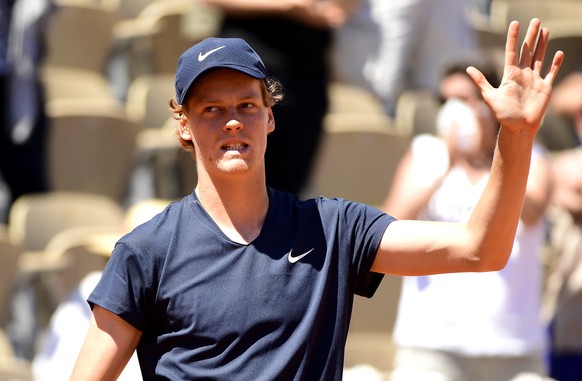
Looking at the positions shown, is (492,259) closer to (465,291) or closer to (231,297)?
(231,297)

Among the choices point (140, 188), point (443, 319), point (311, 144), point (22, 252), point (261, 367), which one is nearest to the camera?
point (261, 367)

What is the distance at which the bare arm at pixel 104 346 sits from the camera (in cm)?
229

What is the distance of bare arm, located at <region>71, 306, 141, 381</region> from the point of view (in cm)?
229

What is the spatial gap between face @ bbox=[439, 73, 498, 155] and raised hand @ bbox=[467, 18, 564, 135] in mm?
1981

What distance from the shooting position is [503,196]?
7.39 feet

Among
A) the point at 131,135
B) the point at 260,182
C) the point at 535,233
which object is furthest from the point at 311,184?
the point at 260,182

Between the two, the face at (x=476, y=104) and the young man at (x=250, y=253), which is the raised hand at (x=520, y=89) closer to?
the young man at (x=250, y=253)

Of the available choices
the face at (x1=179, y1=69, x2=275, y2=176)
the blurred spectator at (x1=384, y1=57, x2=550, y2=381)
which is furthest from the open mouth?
the blurred spectator at (x1=384, y1=57, x2=550, y2=381)

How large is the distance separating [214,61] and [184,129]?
205 millimetres

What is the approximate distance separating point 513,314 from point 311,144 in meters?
1.15

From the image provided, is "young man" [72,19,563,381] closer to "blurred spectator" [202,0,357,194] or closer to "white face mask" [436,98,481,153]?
"white face mask" [436,98,481,153]

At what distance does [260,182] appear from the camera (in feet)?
7.89

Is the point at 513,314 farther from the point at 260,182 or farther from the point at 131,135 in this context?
the point at 131,135

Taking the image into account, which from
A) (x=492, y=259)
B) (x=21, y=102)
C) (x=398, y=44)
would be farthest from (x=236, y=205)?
(x=398, y=44)
